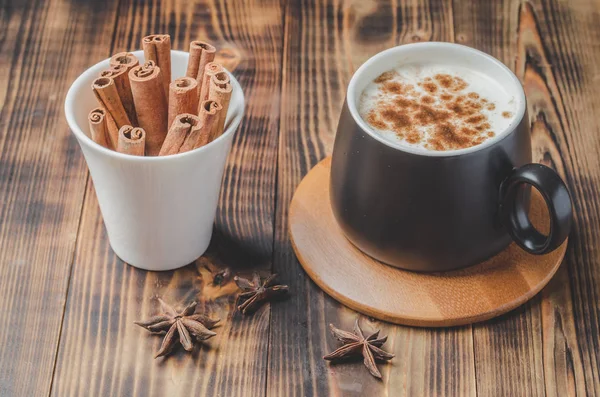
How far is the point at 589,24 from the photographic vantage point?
59.7 inches

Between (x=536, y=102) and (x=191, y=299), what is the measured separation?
25.3 inches

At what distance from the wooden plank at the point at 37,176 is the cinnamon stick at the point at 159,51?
252 millimetres

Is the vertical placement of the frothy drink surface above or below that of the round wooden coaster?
above

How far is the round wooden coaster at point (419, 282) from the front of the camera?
41.8 inches

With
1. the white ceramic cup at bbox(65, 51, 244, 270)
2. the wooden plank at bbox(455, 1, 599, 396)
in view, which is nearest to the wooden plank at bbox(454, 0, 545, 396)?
the wooden plank at bbox(455, 1, 599, 396)

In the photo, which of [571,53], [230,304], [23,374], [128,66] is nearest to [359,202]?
[230,304]

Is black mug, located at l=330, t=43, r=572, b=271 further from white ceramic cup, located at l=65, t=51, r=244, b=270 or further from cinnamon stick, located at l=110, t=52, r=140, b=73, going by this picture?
cinnamon stick, located at l=110, t=52, r=140, b=73

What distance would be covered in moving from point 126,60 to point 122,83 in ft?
0.14

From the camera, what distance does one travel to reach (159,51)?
3.51 feet

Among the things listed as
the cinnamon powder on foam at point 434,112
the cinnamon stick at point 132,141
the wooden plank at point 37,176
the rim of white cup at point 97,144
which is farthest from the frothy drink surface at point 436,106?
the wooden plank at point 37,176

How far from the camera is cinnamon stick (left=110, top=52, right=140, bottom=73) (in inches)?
41.6

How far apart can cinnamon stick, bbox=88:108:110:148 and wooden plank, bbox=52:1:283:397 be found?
192 millimetres

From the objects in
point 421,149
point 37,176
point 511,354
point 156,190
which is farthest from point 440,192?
point 37,176

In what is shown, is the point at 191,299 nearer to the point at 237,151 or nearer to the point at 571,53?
the point at 237,151
